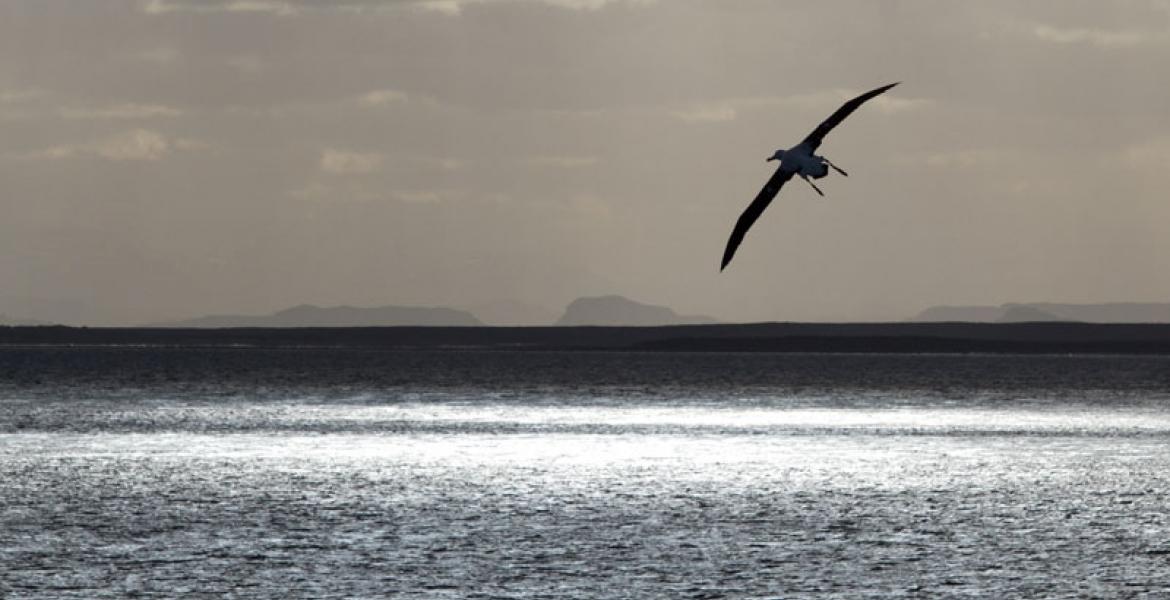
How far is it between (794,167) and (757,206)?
829 millimetres

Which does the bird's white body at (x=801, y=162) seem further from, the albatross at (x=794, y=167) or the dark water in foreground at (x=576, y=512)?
the dark water in foreground at (x=576, y=512)

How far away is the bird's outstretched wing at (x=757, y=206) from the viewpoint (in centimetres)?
2536

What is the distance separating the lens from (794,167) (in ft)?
83.5

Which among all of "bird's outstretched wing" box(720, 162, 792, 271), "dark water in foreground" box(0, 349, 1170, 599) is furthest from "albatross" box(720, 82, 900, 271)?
"dark water in foreground" box(0, 349, 1170, 599)

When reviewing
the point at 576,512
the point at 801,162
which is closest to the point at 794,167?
the point at 801,162

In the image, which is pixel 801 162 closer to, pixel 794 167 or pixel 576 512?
pixel 794 167

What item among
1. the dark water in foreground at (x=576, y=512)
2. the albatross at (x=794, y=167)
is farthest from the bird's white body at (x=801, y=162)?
the dark water in foreground at (x=576, y=512)

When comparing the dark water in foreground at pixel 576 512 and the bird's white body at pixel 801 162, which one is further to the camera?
the dark water in foreground at pixel 576 512

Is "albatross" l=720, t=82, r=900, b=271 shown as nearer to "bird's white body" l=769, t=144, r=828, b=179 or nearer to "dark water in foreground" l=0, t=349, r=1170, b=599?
"bird's white body" l=769, t=144, r=828, b=179

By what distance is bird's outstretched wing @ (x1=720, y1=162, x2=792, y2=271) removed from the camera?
998 inches

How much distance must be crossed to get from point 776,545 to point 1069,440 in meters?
66.8

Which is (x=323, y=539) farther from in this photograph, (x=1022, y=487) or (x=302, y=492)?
(x=1022, y=487)

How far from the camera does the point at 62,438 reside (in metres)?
113

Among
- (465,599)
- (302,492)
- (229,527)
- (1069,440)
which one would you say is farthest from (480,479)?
(1069,440)
